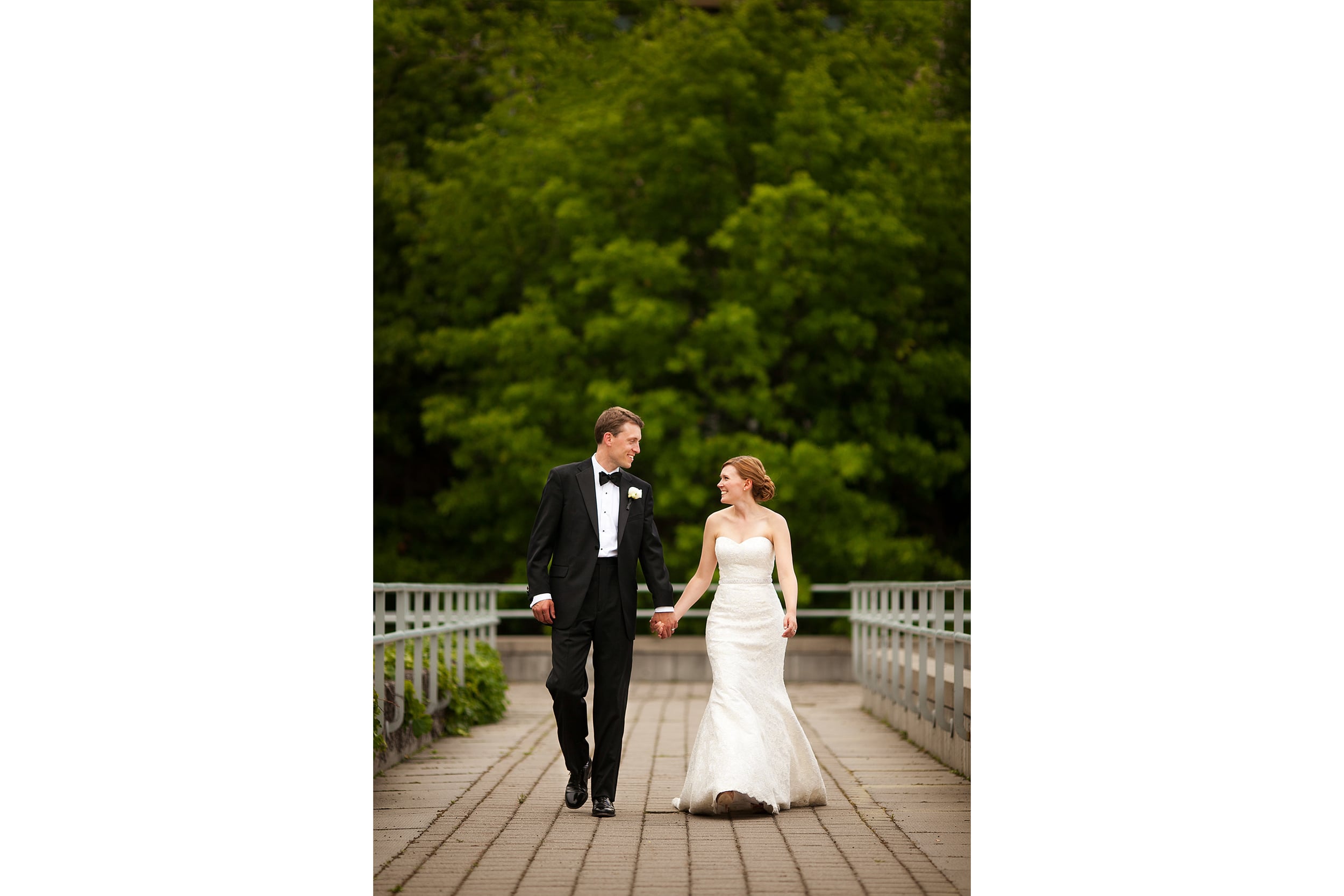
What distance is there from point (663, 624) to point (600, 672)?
1.43 feet

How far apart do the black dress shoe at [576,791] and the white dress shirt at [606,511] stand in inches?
36.7

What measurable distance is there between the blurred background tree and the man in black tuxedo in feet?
40.9

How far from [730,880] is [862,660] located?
1174cm

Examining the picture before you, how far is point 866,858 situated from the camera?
6.41m

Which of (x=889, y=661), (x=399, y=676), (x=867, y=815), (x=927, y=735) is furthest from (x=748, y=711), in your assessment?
(x=889, y=661)

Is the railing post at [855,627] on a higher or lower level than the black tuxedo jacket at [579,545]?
lower

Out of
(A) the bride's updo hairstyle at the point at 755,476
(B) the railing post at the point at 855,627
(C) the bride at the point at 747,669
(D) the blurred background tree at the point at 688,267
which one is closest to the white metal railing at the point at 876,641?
(B) the railing post at the point at 855,627

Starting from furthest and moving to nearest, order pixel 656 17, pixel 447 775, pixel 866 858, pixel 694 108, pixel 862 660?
pixel 656 17, pixel 694 108, pixel 862 660, pixel 447 775, pixel 866 858

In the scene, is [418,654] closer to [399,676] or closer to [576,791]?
[399,676]

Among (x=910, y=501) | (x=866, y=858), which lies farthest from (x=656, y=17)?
(x=866, y=858)

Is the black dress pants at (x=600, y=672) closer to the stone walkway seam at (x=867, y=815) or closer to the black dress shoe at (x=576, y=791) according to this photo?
the black dress shoe at (x=576, y=791)

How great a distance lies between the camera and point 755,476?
802 cm

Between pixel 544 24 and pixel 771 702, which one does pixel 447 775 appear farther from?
pixel 544 24

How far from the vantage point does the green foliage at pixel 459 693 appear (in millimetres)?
10203
